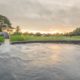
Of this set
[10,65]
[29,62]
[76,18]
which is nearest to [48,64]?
[29,62]

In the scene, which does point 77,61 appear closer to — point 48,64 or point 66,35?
point 48,64

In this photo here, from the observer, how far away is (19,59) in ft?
19.5

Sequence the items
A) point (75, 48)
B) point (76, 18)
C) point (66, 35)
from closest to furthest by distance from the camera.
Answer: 1. point (75, 48)
2. point (76, 18)
3. point (66, 35)

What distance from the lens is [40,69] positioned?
476 centimetres

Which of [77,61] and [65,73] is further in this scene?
[77,61]

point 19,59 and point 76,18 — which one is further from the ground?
point 76,18

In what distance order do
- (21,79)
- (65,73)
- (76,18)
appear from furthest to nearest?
(76,18)
(65,73)
(21,79)

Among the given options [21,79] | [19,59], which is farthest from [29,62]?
[21,79]

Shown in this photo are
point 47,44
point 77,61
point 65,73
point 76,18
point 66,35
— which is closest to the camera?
point 65,73

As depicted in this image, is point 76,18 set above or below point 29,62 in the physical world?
above

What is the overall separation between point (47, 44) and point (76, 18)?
2.72 metres

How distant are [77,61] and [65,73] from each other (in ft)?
4.77

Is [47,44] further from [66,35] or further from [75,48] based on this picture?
[66,35]

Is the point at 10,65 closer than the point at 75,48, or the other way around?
the point at 10,65
